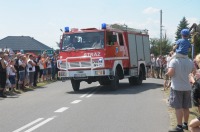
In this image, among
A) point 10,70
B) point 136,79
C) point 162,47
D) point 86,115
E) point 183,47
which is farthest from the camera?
point 162,47

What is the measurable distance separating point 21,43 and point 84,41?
73.9 m

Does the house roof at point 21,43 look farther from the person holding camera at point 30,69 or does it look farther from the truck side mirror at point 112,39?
the truck side mirror at point 112,39

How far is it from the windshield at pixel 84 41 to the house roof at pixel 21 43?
70830 millimetres

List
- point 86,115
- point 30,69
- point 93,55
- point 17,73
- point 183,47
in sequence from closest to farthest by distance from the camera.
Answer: point 183,47 → point 86,115 → point 93,55 → point 17,73 → point 30,69

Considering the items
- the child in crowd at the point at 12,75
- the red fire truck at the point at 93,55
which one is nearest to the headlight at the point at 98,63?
the red fire truck at the point at 93,55

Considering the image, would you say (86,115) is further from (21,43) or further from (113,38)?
(21,43)

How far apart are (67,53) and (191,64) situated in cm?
1012

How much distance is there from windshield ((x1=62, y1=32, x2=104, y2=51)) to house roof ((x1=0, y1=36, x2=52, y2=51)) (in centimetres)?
7083

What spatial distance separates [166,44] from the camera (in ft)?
297

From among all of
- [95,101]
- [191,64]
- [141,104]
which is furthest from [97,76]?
[191,64]

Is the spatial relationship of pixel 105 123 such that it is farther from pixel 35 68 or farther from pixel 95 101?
pixel 35 68

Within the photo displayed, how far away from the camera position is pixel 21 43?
89.4m

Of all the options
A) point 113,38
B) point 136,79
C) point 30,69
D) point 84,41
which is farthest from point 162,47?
point 84,41

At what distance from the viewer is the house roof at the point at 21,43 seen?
87.6m
